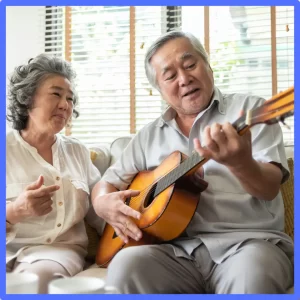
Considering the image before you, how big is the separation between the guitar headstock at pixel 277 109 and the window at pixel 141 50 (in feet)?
0.72

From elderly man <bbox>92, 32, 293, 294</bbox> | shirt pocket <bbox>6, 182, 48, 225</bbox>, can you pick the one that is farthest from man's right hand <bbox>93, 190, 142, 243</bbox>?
shirt pocket <bbox>6, 182, 48, 225</bbox>

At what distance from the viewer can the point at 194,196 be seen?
981mm

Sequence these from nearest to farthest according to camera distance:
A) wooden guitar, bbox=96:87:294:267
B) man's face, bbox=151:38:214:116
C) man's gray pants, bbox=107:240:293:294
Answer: man's gray pants, bbox=107:240:293:294 → wooden guitar, bbox=96:87:294:267 → man's face, bbox=151:38:214:116

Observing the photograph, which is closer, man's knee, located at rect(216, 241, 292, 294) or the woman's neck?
man's knee, located at rect(216, 241, 292, 294)

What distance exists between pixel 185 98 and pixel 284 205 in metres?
0.36

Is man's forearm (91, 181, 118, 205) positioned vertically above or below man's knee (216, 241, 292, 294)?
above

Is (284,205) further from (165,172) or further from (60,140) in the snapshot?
(60,140)

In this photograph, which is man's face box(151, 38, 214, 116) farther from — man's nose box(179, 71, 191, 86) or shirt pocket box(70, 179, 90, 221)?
shirt pocket box(70, 179, 90, 221)

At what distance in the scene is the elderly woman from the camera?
39.6 inches

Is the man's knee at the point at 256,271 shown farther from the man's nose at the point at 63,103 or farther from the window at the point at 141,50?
the man's nose at the point at 63,103

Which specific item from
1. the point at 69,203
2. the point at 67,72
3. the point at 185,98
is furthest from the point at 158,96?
the point at 69,203

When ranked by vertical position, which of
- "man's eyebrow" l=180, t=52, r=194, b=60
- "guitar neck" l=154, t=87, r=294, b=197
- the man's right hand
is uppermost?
"man's eyebrow" l=180, t=52, r=194, b=60

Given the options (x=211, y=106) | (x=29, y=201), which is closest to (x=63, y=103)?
(x=29, y=201)

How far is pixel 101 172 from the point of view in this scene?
1.38 meters
